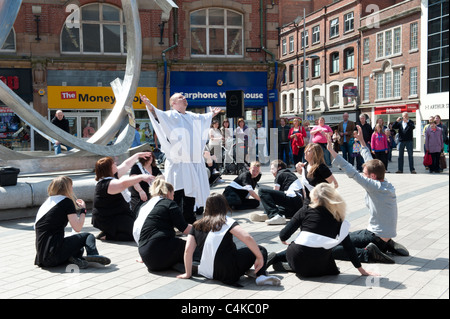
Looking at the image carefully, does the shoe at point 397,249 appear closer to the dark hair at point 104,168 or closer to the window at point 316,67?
the dark hair at point 104,168

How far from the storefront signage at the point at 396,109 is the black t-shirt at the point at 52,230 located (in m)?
35.3

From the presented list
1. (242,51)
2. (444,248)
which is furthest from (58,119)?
(242,51)

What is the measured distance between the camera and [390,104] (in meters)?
40.0

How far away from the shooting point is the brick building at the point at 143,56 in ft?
68.1

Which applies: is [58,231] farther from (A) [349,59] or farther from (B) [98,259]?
(A) [349,59]

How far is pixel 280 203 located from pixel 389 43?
36301 millimetres

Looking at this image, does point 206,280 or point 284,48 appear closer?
point 206,280

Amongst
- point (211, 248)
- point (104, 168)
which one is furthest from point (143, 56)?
point (211, 248)

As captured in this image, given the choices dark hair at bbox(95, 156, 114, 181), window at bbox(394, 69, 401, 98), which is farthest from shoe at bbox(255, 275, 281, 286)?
window at bbox(394, 69, 401, 98)

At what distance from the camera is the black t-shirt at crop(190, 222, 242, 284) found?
4586 mm

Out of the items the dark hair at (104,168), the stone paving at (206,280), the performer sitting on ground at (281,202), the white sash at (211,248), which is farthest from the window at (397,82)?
the white sash at (211,248)

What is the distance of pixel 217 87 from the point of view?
904 inches

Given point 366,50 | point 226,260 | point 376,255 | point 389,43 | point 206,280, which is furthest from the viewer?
point 366,50
